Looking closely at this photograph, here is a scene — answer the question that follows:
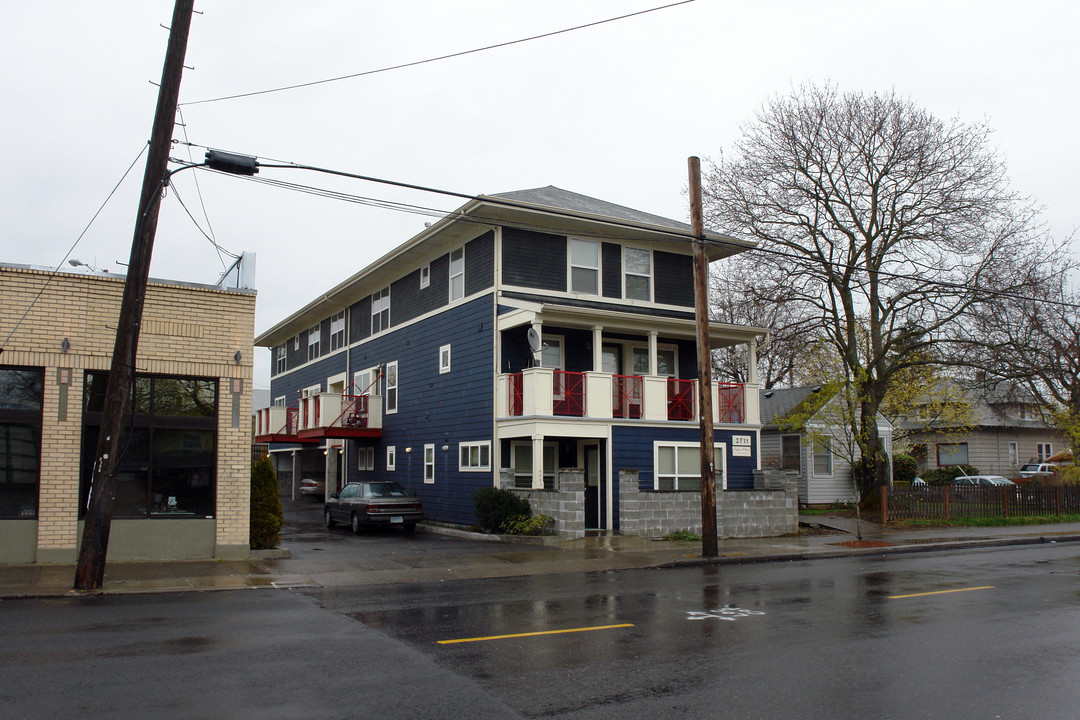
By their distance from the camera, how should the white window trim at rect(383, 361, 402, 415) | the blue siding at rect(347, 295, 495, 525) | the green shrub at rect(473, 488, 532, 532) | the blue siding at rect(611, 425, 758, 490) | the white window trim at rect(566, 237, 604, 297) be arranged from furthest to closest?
the white window trim at rect(383, 361, 402, 415), the white window trim at rect(566, 237, 604, 297), the blue siding at rect(347, 295, 495, 525), the blue siding at rect(611, 425, 758, 490), the green shrub at rect(473, 488, 532, 532)

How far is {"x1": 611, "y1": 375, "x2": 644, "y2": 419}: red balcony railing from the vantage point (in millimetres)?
22766

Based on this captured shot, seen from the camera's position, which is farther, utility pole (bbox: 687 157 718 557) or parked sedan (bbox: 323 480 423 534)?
parked sedan (bbox: 323 480 423 534)

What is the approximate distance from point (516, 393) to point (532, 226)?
4605mm

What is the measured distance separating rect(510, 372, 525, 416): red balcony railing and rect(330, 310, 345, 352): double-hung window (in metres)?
13.7

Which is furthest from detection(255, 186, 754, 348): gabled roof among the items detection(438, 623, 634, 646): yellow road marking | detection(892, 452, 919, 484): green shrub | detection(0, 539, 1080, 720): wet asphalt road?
detection(892, 452, 919, 484): green shrub

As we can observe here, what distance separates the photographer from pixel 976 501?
27859 millimetres

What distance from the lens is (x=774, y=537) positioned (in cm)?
2228

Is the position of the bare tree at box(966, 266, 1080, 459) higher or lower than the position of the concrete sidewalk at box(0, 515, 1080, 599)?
higher

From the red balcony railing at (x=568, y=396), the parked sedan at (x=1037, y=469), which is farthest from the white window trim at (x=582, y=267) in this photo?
the parked sedan at (x=1037, y=469)

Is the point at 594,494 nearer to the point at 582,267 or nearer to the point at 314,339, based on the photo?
the point at 582,267

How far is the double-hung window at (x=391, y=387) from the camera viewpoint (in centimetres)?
2889

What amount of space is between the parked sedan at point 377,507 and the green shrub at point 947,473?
31.6 metres

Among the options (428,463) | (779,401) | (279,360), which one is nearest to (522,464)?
(428,463)

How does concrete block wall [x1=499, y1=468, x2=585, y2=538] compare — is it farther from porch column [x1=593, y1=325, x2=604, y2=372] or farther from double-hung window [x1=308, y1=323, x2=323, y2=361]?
double-hung window [x1=308, y1=323, x2=323, y2=361]
